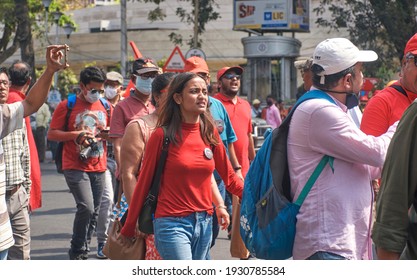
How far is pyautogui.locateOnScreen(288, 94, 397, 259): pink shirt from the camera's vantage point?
4625mm

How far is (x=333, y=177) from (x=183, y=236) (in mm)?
1430

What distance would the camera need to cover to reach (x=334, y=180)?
465cm

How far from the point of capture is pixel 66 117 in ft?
31.2

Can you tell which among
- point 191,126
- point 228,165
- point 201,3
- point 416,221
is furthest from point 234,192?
point 201,3

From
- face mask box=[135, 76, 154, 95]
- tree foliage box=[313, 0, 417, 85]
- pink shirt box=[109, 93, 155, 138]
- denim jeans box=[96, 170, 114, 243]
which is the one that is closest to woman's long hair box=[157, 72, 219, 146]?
face mask box=[135, 76, 154, 95]

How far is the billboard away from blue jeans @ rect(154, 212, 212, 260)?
4296 centimetres

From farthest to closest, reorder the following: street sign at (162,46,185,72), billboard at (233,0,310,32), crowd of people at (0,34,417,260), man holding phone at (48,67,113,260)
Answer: billboard at (233,0,310,32) → street sign at (162,46,185,72) → man holding phone at (48,67,113,260) → crowd of people at (0,34,417,260)

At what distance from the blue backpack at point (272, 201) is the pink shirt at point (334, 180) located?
0.14ft

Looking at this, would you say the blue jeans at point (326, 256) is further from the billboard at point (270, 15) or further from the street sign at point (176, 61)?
the billboard at point (270, 15)

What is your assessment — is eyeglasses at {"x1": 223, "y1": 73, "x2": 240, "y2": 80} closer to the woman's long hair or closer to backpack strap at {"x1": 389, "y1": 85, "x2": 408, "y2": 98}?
the woman's long hair

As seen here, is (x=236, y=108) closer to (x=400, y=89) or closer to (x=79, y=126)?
(x=79, y=126)

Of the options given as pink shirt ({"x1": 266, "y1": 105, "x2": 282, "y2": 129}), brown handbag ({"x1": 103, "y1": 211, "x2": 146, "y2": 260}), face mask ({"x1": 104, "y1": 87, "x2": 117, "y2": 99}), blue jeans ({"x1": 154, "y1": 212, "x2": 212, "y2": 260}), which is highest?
face mask ({"x1": 104, "y1": 87, "x2": 117, "y2": 99})

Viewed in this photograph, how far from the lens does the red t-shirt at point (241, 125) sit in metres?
9.70
